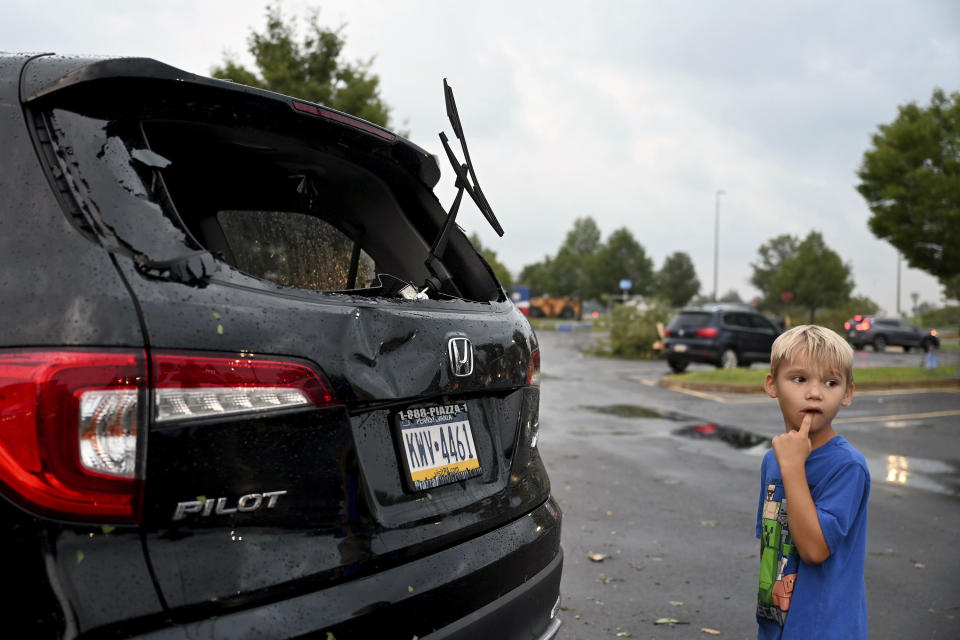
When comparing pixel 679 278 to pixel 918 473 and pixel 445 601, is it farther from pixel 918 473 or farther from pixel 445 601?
pixel 445 601

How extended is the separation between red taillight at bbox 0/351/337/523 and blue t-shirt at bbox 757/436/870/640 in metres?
1.56

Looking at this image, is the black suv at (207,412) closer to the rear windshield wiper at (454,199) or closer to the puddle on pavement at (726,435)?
the rear windshield wiper at (454,199)

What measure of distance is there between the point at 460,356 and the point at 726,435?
7908mm

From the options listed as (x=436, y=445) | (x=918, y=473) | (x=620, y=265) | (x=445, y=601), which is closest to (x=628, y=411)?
(x=918, y=473)

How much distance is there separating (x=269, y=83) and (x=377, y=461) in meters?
17.5

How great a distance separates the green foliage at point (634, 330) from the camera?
2512cm

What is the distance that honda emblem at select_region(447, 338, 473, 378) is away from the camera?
2.25m

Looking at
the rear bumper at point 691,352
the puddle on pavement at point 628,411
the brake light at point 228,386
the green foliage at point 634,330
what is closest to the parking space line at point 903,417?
the puddle on pavement at point 628,411

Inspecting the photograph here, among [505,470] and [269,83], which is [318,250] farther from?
[269,83]

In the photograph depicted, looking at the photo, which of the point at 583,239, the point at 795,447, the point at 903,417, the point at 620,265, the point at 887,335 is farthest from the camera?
the point at 583,239

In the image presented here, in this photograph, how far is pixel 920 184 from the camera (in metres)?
20.7

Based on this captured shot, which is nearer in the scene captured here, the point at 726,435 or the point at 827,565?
the point at 827,565

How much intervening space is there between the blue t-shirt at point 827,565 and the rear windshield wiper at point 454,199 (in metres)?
1.23

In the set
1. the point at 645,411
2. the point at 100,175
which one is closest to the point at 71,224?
the point at 100,175
